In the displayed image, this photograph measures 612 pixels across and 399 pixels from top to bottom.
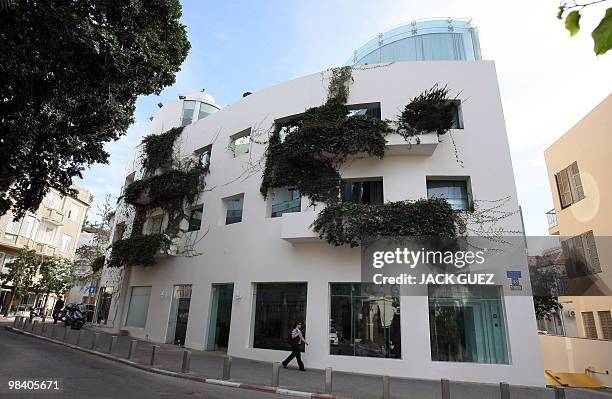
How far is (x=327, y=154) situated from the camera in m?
14.7

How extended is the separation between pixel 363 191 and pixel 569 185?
484 inches

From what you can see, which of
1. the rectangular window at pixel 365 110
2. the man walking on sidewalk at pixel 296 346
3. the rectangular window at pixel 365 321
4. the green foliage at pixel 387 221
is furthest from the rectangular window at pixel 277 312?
the rectangular window at pixel 365 110

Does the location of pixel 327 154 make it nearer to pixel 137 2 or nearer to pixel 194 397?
pixel 137 2

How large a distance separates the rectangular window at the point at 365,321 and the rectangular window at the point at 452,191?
3.92m

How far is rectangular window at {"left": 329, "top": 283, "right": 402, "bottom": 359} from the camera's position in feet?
41.2

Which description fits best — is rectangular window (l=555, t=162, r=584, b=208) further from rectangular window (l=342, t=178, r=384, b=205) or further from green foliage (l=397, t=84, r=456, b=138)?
rectangular window (l=342, t=178, r=384, b=205)

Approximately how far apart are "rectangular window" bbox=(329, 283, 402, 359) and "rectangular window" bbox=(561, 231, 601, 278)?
35.0ft

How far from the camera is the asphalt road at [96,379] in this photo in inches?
306

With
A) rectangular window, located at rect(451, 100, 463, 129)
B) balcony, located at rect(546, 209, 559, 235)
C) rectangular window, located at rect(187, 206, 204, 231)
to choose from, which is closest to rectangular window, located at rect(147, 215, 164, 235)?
rectangular window, located at rect(187, 206, 204, 231)

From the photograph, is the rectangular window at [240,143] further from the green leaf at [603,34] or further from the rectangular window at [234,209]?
the green leaf at [603,34]

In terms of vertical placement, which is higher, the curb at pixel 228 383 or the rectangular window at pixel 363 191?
the rectangular window at pixel 363 191

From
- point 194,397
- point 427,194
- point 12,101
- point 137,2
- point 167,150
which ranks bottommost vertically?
point 194,397

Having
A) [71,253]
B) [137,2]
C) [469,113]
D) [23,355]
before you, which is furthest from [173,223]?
[71,253]

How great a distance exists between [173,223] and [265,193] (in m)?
6.95
